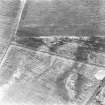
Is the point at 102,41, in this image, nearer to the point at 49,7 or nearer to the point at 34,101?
the point at 49,7

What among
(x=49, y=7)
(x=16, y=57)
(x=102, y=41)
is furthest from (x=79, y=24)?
(x=16, y=57)

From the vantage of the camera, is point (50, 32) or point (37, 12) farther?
point (37, 12)

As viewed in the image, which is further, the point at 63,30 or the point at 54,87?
the point at 63,30

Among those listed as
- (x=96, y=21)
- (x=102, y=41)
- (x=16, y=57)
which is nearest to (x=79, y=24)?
(x=96, y=21)

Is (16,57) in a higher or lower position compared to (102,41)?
lower

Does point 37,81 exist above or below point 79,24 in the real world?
below

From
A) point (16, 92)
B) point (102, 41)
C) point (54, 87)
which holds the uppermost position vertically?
point (102, 41)

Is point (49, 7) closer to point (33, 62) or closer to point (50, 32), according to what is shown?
point (50, 32)

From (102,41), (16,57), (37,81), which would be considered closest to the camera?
(102,41)

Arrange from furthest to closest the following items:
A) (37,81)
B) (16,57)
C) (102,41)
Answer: (16,57) < (37,81) < (102,41)
